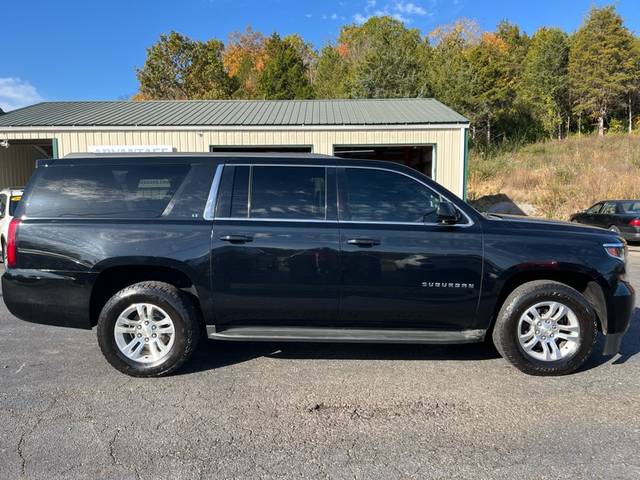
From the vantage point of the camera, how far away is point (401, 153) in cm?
1995

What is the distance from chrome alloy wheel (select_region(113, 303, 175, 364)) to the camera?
13.0 ft

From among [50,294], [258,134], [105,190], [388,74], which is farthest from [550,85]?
[50,294]

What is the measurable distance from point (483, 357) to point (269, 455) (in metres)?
2.54

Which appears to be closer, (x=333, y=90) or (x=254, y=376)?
(x=254, y=376)

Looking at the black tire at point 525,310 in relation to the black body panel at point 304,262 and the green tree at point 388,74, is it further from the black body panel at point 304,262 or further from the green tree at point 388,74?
the green tree at point 388,74

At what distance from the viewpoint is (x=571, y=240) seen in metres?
3.99

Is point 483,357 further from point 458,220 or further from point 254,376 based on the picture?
point 254,376

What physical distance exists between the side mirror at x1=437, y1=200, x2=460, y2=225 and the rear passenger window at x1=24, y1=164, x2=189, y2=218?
2.30m

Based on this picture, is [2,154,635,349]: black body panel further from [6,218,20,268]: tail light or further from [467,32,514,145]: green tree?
[467,32,514,145]: green tree

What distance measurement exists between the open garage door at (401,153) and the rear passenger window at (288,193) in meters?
11.2

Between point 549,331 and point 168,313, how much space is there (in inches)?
132

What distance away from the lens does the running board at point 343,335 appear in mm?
3926

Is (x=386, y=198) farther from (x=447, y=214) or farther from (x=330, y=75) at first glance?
(x=330, y=75)

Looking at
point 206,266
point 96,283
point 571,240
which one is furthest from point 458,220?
point 96,283
